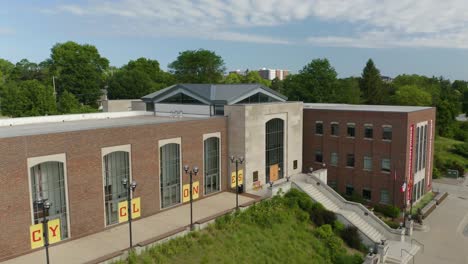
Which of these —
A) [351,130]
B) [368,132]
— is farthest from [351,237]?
[351,130]

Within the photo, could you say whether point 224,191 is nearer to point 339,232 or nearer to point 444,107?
point 339,232

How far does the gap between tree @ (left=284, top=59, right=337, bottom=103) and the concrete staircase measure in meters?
34.5

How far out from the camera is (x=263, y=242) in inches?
975

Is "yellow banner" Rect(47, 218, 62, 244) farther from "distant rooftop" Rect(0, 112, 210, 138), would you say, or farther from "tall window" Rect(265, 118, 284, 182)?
"tall window" Rect(265, 118, 284, 182)

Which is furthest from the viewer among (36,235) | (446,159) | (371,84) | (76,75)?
(371,84)

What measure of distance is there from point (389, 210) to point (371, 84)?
174 ft

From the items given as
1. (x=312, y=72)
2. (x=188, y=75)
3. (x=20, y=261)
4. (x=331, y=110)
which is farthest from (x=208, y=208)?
(x=188, y=75)

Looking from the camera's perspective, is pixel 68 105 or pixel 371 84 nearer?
pixel 68 105

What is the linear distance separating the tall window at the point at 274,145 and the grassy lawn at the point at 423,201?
13674 mm

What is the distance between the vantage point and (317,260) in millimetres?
24984

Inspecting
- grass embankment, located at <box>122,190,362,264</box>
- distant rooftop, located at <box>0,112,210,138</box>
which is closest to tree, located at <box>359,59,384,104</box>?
distant rooftop, located at <box>0,112,210,138</box>

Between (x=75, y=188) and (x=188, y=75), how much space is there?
69121mm

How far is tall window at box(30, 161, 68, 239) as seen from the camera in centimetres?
2072

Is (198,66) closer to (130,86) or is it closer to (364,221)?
(130,86)
